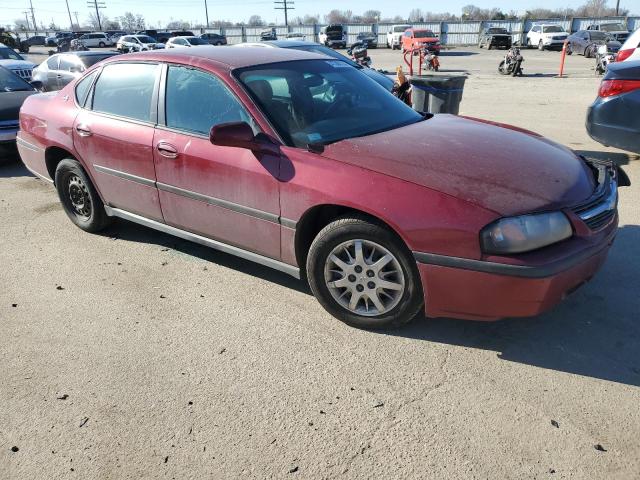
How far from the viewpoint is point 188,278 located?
13.3 ft

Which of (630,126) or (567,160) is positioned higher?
(567,160)

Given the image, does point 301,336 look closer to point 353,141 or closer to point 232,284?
point 232,284

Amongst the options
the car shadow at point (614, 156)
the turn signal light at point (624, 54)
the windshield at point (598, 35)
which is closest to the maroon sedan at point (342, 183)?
the car shadow at point (614, 156)

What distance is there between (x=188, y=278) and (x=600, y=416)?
9.38 feet

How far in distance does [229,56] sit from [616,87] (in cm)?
464

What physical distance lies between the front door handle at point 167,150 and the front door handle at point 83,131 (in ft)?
3.10

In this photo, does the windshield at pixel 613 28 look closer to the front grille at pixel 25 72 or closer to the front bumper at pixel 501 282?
the front grille at pixel 25 72

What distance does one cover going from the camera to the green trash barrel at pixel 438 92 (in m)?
7.90

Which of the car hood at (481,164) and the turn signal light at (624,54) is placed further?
the turn signal light at (624,54)

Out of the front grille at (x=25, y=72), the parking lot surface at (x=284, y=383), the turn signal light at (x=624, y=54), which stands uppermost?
the turn signal light at (x=624, y=54)

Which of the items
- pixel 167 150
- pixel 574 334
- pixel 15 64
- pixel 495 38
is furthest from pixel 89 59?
pixel 495 38

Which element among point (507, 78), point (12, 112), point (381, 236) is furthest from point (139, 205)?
point (507, 78)

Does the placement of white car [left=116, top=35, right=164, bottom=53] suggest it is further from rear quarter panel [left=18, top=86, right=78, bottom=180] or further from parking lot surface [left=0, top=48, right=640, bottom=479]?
parking lot surface [left=0, top=48, right=640, bottom=479]

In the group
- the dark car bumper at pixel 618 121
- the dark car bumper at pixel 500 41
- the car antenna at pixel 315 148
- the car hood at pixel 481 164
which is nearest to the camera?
the car hood at pixel 481 164
